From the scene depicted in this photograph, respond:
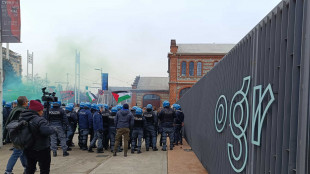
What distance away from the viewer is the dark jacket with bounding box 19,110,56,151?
4.38 metres

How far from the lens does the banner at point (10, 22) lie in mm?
9484

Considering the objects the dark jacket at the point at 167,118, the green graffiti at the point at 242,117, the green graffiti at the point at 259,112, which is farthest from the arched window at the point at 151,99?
the green graffiti at the point at 259,112

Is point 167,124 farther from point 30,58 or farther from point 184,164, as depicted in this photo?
point 30,58

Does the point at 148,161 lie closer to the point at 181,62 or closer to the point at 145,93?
the point at 181,62

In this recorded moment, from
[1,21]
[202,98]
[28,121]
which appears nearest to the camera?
[28,121]

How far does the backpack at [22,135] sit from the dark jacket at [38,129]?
73 mm

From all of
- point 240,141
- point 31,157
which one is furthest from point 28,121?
point 240,141

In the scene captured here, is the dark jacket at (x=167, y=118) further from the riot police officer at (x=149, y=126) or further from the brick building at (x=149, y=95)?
the brick building at (x=149, y=95)

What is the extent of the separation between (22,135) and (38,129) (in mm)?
281

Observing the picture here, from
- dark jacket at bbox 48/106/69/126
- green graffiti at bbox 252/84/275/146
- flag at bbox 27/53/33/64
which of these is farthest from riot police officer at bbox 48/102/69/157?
flag at bbox 27/53/33/64

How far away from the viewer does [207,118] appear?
6598 mm

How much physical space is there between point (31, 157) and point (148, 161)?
401 cm

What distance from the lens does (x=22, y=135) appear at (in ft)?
14.2

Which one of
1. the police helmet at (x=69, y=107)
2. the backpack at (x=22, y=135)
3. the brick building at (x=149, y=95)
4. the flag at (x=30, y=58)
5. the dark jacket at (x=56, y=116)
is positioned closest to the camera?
the backpack at (x=22, y=135)
